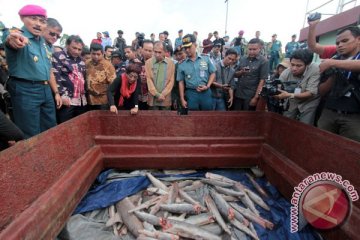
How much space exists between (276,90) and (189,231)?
1.96 metres

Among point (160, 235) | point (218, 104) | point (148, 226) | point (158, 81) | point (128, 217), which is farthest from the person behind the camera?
point (218, 104)

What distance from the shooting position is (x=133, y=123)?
2.74 m

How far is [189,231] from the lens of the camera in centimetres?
185

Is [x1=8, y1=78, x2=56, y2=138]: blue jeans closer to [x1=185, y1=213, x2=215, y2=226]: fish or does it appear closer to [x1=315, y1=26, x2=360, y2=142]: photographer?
[x1=185, y1=213, x2=215, y2=226]: fish

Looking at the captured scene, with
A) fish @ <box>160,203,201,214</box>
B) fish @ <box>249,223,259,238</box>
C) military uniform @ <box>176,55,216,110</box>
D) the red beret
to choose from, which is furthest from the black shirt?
fish @ <box>249,223,259,238</box>

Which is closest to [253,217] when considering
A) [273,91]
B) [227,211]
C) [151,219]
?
[227,211]

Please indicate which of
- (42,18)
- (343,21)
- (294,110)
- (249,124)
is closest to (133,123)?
(249,124)

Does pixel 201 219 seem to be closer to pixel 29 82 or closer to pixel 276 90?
pixel 276 90

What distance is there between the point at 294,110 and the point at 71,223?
10.1 feet

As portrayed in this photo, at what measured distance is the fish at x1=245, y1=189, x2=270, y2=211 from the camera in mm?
2292

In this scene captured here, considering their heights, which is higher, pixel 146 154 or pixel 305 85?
pixel 305 85

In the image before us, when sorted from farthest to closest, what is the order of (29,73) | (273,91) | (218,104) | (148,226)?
1. (218,104)
2. (273,91)
3. (29,73)
4. (148,226)

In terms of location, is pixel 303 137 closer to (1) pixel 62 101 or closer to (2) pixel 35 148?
(2) pixel 35 148

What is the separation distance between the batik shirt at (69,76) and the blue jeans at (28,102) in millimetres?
697
